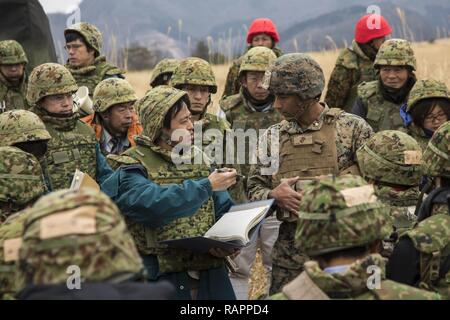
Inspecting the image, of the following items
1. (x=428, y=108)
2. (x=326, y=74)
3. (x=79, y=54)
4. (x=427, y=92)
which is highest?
(x=79, y=54)

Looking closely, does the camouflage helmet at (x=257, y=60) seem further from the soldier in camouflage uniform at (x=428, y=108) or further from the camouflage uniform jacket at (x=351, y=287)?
the camouflage uniform jacket at (x=351, y=287)

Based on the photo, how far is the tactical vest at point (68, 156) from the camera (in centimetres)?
657

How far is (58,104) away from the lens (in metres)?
7.05

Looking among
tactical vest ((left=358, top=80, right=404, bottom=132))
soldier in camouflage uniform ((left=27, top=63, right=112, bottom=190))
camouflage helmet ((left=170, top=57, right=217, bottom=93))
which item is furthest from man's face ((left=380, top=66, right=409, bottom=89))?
soldier in camouflage uniform ((left=27, top=63, right=112, bottom=190))

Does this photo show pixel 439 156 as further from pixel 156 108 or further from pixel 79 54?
pixel 79 54

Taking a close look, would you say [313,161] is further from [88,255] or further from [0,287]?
[88,255]

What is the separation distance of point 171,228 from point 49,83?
2277 mm

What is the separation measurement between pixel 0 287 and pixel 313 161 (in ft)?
7.74

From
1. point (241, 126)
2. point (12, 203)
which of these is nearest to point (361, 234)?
point (12, 203)

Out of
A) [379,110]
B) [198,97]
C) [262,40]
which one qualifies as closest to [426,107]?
[379,110]

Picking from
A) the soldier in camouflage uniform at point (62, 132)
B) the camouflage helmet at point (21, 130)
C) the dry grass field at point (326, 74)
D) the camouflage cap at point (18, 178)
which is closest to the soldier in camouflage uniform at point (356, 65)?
the dry grass field at point (326, 74)

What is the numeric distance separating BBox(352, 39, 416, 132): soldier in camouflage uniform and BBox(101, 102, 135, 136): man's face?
2053mm

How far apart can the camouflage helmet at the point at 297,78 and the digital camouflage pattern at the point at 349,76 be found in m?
3.55

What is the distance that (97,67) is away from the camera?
9438 millimetres
